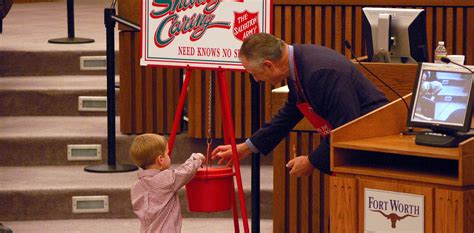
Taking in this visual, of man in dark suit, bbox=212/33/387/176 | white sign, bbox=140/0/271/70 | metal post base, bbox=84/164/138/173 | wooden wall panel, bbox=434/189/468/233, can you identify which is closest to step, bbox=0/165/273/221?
metal post base, bbox=84/164/138/173

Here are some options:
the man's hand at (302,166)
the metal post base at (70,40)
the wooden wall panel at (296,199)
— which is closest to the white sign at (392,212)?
the man's hand at (302,166)

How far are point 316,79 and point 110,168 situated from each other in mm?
2919

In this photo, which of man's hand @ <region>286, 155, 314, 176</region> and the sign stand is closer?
man's hand @ <region>286, 155, 314, 176</region>

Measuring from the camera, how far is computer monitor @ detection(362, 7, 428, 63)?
21.0 ft

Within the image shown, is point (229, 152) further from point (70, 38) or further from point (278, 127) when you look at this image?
point (70, 38)

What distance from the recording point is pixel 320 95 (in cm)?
514

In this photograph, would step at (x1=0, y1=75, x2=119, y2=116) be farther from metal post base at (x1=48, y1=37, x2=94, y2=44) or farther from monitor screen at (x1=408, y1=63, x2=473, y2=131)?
monitor screen at (x1=408, y1=63, x2=473, y2=131)

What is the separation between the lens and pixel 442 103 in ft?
15.8

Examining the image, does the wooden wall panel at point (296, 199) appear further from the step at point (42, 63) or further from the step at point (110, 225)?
the step at point (42, 63)

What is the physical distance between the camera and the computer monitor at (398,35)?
252 inches

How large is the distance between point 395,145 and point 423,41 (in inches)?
69.6

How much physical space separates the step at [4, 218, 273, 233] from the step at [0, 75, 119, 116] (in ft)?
4.27

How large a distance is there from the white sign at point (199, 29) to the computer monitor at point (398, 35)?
0.84m

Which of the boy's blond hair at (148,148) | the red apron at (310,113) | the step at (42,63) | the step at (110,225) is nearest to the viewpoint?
the red apron at (310,113)
